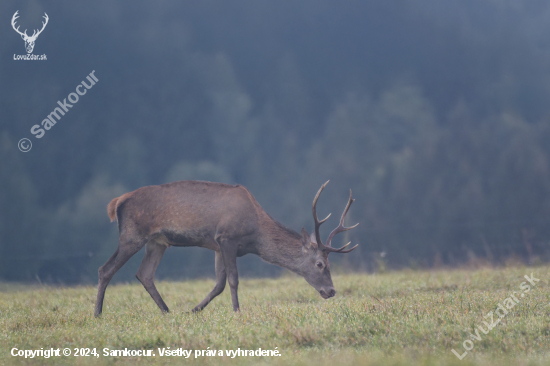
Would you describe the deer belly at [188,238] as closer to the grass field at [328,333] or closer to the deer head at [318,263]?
the grass field at [328,333]

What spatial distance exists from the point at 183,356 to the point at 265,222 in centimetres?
380

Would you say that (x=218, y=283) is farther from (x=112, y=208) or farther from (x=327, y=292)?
(x=112, y=208)

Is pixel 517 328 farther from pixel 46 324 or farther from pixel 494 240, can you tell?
pixel 494 240

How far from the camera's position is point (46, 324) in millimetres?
6547

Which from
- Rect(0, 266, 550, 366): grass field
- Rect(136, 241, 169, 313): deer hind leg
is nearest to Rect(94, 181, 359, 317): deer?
Rect(136, 241, 169, 313): deer hind leg

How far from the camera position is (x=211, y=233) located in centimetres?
814

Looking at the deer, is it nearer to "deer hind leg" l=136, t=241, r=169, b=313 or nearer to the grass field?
"deer hind leg" l=136, t=241, r=169, b=313

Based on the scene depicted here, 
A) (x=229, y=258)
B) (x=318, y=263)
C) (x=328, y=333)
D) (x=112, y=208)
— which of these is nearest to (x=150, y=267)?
(x=112, y=208)

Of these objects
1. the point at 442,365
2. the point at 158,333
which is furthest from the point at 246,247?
the point at 442,365

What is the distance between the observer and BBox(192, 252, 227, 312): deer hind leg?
8133mm

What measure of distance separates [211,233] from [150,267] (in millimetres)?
1157

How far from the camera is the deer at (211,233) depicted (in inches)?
319

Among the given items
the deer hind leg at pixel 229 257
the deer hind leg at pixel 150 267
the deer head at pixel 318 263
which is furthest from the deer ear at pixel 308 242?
the deer hind leg at pixel 150 267

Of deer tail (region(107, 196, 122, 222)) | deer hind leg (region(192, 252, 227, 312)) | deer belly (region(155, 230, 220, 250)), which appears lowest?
deer hind leg (region(192, 252, 227, 312))
